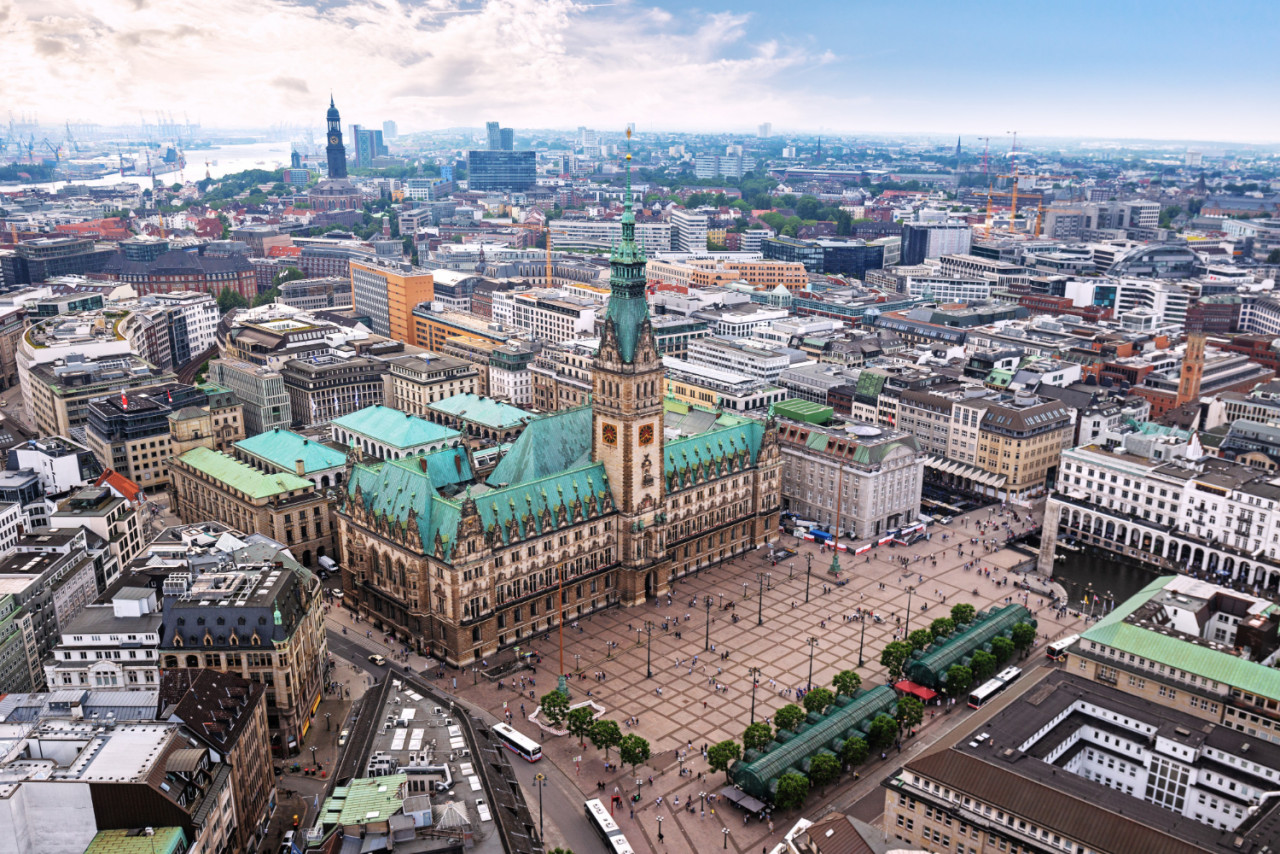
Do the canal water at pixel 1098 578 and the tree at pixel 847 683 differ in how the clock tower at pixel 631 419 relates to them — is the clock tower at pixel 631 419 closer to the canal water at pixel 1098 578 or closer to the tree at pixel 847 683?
the tree at pixel 847 683

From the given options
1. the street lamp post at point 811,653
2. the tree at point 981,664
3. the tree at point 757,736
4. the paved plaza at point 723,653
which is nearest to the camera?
the paved plaza at point 723,653

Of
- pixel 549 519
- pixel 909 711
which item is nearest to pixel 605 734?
pixel 909 711

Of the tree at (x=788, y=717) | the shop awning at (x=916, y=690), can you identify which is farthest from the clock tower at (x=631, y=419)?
the shop awning at (x=916, y=690)

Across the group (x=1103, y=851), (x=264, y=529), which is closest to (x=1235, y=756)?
(x=1103, y=851)

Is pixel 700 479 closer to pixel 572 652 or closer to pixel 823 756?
pixel 572 652

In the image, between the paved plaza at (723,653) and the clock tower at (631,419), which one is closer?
the paved plaza at (723,653)

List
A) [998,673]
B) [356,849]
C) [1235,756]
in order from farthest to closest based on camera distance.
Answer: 1. [998,673]
2. [1235,756]
3. [356,849]

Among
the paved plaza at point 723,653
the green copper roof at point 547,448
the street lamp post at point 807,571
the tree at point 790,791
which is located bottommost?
the paved plaza at point 723,653
